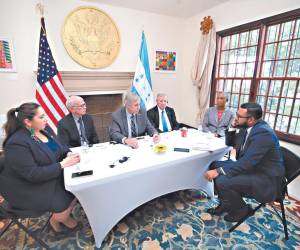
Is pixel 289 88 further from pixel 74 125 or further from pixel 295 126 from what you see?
pixel 74 125

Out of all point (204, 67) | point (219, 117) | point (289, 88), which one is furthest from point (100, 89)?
point (289, 88)

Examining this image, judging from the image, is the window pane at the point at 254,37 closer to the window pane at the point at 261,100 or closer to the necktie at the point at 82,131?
the window pane at the point at 261,100

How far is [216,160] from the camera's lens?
1.97 m

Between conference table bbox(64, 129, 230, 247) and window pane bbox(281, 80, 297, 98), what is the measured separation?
152 cm

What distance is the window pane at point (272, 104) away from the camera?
2722 mm

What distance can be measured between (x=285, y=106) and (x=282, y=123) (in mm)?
263

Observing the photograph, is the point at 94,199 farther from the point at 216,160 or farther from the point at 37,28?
the point at 37,28

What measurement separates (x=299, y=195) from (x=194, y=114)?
2317 mm

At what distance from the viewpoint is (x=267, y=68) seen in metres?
2.74

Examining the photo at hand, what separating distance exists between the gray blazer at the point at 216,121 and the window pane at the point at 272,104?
2.39 ft

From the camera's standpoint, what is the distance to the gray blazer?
259 centimetres

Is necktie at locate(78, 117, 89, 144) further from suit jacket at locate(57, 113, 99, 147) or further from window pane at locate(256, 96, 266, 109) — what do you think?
window pane at locate(256, 96, 266, 109)

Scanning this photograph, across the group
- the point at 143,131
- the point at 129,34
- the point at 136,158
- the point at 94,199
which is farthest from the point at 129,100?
the point at 129,34

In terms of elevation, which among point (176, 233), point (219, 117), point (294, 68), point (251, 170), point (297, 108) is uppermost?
point (294, 68)
